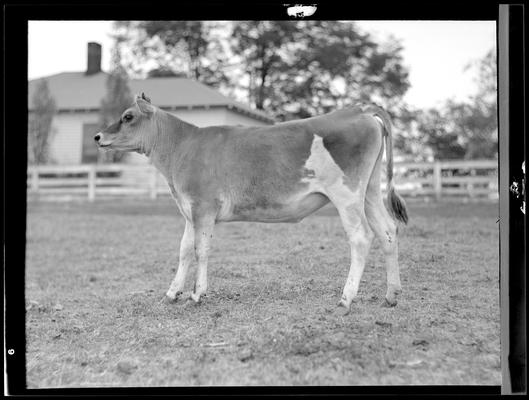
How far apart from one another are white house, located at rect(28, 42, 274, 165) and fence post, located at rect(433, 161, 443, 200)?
1.97m

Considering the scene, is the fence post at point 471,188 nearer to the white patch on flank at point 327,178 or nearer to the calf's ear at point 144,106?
the white patch on flank at point 327,178

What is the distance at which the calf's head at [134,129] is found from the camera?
3221 millimetres

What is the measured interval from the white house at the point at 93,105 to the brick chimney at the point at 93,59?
17mm

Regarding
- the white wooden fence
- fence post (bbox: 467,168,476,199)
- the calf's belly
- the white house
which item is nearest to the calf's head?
the calf's belly

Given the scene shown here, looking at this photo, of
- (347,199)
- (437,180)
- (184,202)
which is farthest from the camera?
(437,180)

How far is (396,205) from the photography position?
3162 mm

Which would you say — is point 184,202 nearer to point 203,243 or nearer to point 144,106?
point 203,243

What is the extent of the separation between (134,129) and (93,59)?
1078 millimetres

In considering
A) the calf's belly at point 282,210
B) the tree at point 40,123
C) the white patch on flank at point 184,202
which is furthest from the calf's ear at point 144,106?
the tree at point 40,123

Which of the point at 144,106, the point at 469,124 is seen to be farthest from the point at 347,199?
the point at 469,124

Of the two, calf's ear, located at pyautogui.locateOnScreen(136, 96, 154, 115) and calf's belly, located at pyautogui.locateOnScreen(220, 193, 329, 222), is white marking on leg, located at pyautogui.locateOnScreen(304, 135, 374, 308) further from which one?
calf's ear, located at pyautogui.locateOnScreen(136, 96, 154, 115)

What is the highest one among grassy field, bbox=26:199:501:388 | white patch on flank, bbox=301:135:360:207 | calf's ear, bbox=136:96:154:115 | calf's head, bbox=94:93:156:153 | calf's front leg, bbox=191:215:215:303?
calf's ear, bbox=136:96:154:115

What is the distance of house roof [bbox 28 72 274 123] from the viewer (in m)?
4.55
